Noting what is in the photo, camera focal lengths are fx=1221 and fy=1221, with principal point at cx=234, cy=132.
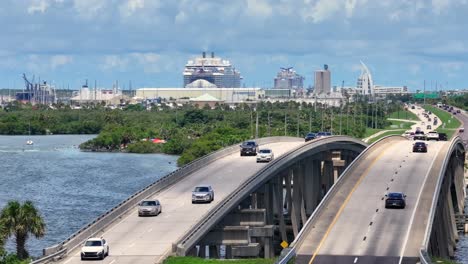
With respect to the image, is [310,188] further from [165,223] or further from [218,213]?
[165,223]

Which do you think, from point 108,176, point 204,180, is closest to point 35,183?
point 108,176

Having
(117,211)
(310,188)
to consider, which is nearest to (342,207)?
(117,211)

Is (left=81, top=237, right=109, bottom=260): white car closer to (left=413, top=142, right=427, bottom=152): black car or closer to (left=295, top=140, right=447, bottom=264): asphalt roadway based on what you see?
(left=295, top=140, right=447, bottom=264): asphalt roadway

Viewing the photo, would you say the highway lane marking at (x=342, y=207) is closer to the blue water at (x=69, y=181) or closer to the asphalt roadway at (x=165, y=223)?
the asphalt roadway at (x=165, y=223)

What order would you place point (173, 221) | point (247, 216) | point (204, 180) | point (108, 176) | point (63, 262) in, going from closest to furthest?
point (63, 262)
point (173, 221)
point (247, 216)
point (204, 180)
point (108, 176)

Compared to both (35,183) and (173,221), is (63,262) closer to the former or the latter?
(173,221)
